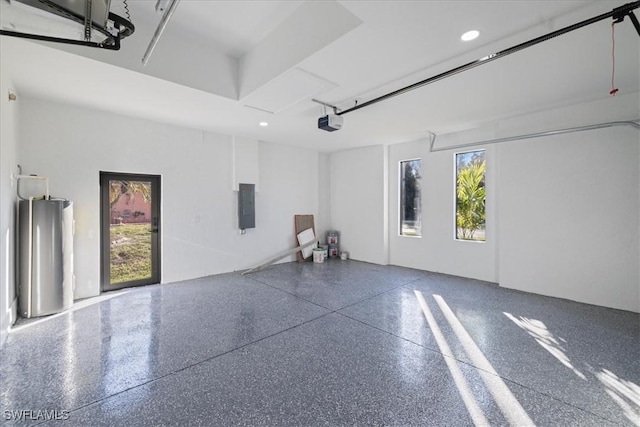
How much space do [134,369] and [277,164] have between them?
497 centimetres

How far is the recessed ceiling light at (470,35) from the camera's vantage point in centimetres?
226

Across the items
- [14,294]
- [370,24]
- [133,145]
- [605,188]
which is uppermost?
[370,24]

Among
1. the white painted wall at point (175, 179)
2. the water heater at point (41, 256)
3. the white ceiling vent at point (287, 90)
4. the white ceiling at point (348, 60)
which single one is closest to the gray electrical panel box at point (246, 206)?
the white painted wall at point (175, 179)

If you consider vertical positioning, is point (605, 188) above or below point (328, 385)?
above

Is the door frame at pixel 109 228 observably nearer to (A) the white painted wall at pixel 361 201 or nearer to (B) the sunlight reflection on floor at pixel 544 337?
(A) the white painted wall at pixel 361 201

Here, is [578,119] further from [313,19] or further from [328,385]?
[328,385]

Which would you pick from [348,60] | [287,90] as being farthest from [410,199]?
[348,60]

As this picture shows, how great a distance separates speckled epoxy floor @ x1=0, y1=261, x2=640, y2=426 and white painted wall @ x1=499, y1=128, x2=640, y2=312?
0.37 meters

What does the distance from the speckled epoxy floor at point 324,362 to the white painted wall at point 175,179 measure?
1.15 meters

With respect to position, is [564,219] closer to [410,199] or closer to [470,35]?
[410,199]

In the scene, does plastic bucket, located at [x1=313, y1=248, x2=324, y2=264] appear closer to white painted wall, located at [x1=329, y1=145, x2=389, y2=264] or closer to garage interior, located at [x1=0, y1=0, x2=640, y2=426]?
white painted wall, located at [x1=329, y1=145, x2=389, y2=264]

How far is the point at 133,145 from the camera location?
4.54 meters

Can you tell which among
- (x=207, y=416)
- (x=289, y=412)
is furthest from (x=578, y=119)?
(x=207, y=416)

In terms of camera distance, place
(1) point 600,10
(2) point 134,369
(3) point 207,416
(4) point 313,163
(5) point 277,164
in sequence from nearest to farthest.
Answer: (3) point 207,416 → (1) point 600,10 → (2) point 134,369 → (5) point 277,164 → (4) point 313,163
